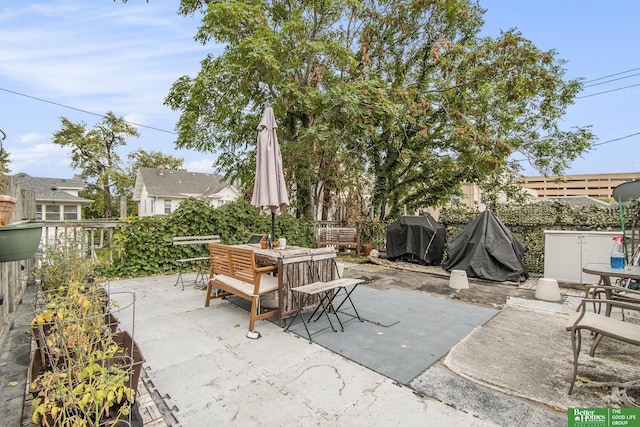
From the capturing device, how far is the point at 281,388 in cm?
231

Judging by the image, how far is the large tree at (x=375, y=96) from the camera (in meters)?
7.52

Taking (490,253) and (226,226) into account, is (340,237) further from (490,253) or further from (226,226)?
(490,253)

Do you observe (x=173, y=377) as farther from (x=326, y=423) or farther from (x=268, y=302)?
(x=268, y=302)

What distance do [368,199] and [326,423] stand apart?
10.7 m

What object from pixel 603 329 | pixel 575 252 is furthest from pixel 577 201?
pixel 603 329

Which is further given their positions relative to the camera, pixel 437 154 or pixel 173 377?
pixel 437 154

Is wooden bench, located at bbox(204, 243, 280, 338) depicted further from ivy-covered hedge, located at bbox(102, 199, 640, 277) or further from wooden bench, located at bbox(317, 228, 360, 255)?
wooden bench, located at bbox(317, 228, 360, 255)

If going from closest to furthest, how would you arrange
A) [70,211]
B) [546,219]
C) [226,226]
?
[546,219]
[226,226]
[70,211]

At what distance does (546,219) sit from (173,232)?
878 cm

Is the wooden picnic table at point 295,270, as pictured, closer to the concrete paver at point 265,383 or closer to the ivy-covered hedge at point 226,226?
the concrete paver at point 265,383

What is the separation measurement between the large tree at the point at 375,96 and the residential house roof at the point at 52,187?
617 inches

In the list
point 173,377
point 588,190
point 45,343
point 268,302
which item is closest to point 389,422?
point 173,377

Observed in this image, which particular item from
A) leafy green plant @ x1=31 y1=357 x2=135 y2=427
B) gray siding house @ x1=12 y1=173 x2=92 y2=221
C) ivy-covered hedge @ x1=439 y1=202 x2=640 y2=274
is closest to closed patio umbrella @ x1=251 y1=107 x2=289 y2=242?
leafy green plant @ x1=31 y1=357 x2=135 y2=427

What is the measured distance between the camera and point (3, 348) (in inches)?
112
